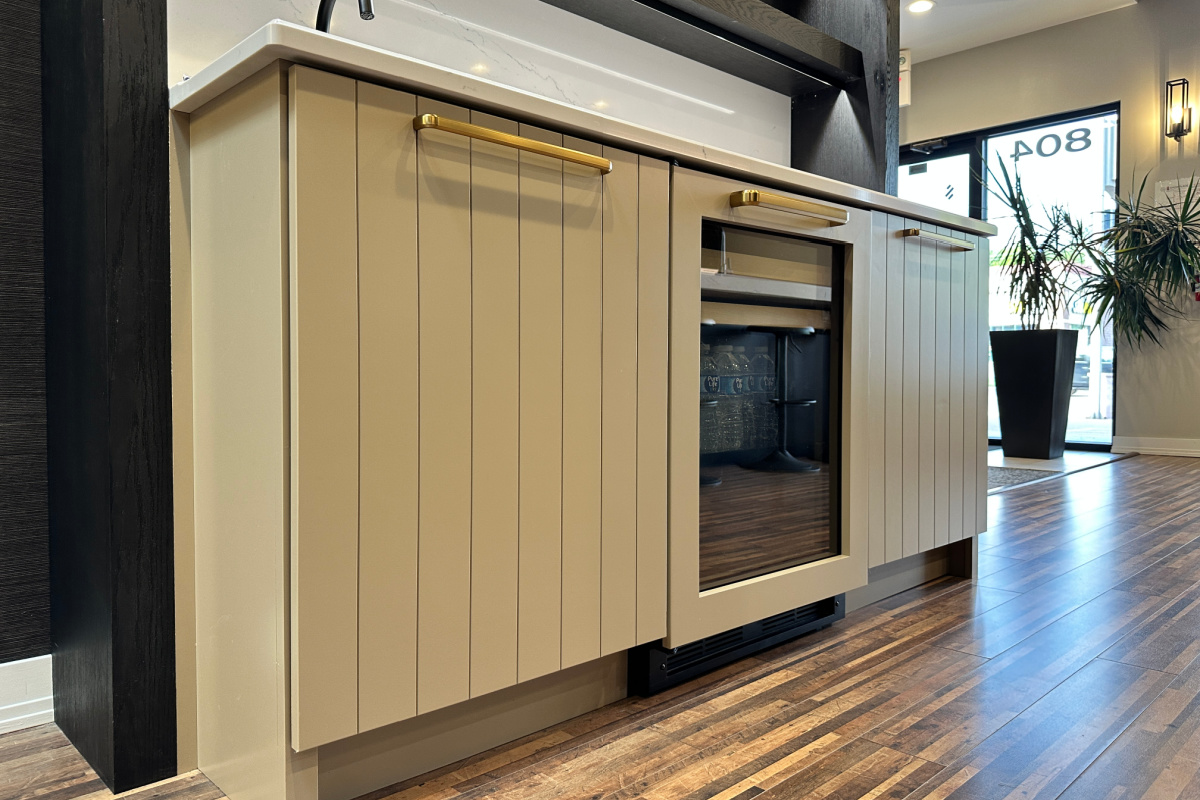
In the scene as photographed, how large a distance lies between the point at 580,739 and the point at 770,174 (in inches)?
41.8

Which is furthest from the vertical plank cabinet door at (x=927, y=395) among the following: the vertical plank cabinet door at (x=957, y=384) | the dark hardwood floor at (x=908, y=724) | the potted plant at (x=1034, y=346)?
the potted plant at (x=1034, y=346)

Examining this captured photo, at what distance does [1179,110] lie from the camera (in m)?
5.51

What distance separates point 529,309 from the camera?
1.20m

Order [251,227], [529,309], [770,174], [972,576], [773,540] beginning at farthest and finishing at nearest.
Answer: [972,576] < [773,540] < [770,174] < [529,309] < [251,227]

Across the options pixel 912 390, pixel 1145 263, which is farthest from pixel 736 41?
pixel 1145 263

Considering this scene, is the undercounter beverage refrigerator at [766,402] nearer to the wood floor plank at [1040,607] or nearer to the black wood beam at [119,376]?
the wood floor plank at [1040,607]

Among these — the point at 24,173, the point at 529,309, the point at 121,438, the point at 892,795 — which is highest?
the point at 24,173

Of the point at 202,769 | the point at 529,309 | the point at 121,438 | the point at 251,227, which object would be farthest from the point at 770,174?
the point at 202,769

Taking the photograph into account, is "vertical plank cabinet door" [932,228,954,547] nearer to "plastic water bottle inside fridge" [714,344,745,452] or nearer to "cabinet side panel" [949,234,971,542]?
"cabinet side panel" [949,234,971,542]

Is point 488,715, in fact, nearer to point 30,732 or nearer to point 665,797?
point 665,797

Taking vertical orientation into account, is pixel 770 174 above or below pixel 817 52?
below

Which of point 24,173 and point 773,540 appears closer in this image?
point 24,173

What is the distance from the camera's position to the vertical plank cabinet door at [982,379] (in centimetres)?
224

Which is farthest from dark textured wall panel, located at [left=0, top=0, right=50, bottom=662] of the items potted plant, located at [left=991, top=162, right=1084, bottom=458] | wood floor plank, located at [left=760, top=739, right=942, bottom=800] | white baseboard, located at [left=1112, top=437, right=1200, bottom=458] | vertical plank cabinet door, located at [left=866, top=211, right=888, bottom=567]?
white baseboard, located at [left=1112, top=437, right=1200, bottom=458]
